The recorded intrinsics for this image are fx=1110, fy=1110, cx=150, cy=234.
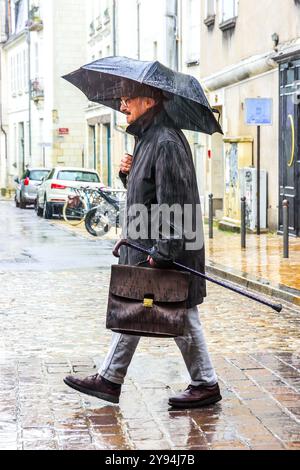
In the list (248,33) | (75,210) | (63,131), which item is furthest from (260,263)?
(63,131)

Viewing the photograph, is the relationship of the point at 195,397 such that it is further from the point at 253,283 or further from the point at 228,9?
the point at 228,9

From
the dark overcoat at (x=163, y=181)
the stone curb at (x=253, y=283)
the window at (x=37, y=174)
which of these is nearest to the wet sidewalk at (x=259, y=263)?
the stone curb at (x=253, y=283)

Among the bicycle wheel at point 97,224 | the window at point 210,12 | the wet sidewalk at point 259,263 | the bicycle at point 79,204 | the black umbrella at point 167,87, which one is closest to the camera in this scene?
the black umbrella at point 167,87

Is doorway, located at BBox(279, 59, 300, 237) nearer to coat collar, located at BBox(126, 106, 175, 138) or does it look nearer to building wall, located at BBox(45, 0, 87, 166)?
coat collar, located at BBox(126, 106, 175, 138)

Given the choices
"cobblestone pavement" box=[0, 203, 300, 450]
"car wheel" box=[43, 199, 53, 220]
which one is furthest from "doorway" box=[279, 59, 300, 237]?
"car wheel" box=[43, 199, 53, 220]

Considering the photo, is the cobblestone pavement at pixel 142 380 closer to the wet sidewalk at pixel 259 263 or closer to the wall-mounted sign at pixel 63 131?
the wet sidewalk at pixel 259 263

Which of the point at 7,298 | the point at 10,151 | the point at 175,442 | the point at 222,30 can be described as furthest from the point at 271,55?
the point at 10,151

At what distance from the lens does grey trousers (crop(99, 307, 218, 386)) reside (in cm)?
635

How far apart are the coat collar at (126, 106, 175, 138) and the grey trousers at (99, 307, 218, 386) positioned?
106 cm

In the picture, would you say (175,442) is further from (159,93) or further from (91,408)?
(159,93)

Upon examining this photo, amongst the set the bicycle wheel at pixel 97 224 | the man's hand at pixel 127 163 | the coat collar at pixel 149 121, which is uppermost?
the coat collar at pixel 149 121

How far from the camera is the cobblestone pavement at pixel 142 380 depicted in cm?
576

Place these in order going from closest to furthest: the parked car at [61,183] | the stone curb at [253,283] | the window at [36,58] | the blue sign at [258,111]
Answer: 1. the stone curb at [253,283]
2. the blue sign at [258,111]
3. the parked car at [61,183]
4. the window at [36,58]

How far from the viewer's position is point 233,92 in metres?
24.8
